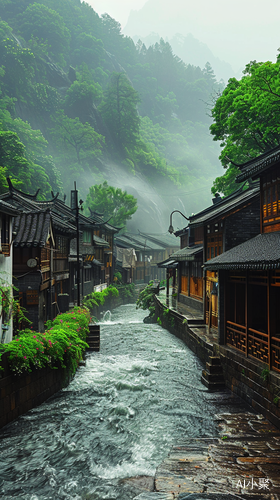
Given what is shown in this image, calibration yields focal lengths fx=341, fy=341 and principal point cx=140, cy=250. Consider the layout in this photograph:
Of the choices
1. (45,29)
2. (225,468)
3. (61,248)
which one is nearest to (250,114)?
(61,248)

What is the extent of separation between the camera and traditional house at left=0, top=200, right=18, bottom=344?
14.2 meters

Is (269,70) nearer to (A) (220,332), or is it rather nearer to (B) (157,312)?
(A) (220,332)

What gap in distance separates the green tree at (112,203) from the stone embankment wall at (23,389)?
167 ft

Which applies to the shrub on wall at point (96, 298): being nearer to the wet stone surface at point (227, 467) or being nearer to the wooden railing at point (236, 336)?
the wooden railing at point (236, 336)

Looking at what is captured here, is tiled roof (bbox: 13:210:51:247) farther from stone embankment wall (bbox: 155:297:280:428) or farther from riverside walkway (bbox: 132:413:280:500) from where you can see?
riverside walkway (bbox: 132:413:280:500)

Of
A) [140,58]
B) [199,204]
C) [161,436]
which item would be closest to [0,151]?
[161,436]

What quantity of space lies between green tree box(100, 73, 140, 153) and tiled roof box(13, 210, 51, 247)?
77442 mm

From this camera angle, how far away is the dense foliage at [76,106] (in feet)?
210

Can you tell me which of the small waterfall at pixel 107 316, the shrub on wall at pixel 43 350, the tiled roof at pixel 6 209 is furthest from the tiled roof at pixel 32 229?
the small waterfall at pixel 107 316

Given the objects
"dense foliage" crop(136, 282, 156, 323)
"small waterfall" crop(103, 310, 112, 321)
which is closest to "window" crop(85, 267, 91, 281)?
A: "small waterfall" crop(103, 310, 112, 321)

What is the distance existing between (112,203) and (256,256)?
53829 mm

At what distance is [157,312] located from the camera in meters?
35.8

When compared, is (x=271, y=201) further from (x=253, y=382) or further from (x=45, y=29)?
(x=45, y=29)

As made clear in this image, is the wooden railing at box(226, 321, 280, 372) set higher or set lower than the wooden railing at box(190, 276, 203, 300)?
lower
